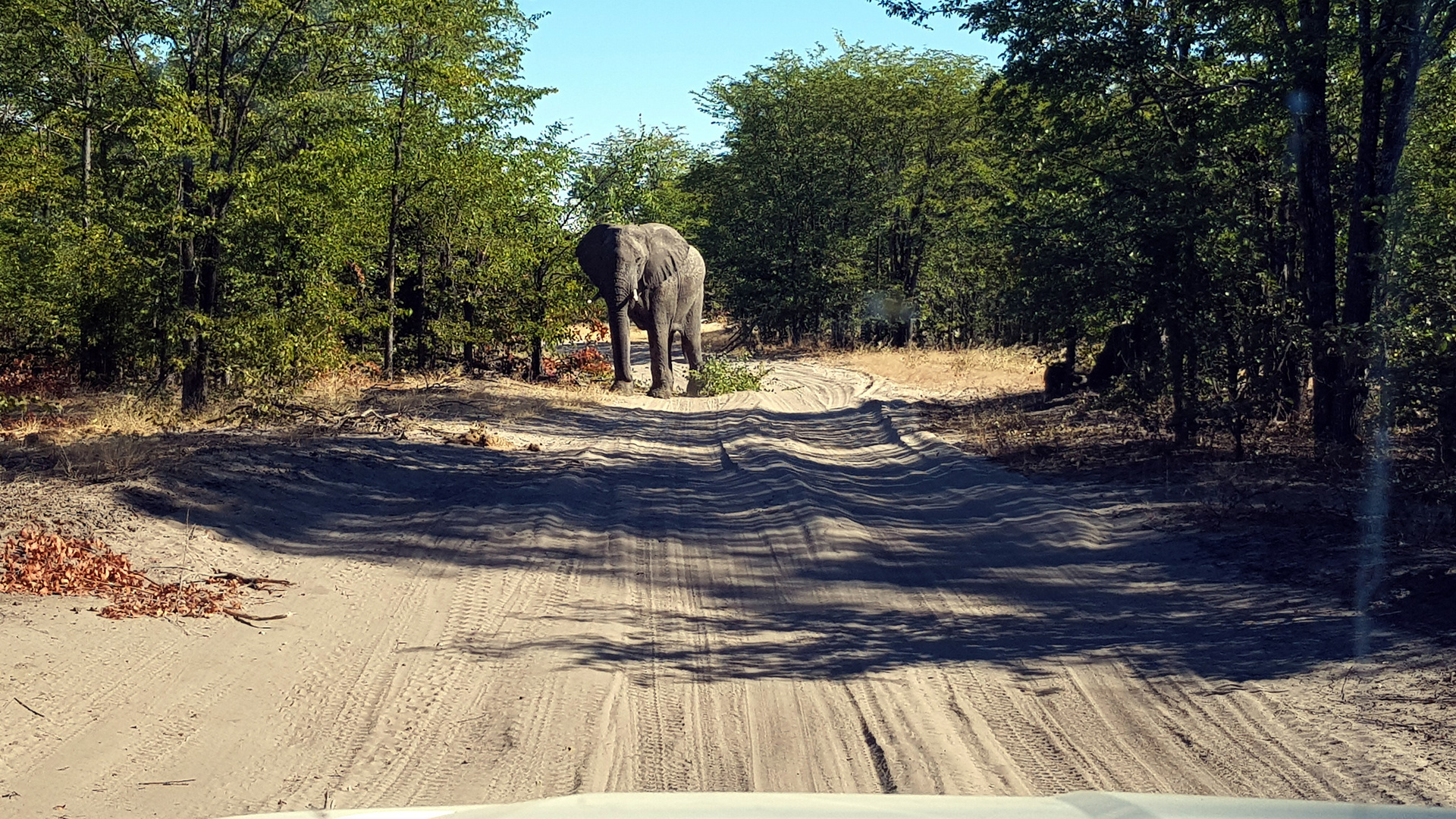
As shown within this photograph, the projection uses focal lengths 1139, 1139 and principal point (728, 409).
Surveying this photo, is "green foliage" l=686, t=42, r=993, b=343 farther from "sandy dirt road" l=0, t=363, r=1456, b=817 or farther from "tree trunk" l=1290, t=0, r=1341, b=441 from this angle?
"sandy dirt road" l=0, t=363, r=1456, b=817

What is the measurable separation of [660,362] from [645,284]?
74.2 inches

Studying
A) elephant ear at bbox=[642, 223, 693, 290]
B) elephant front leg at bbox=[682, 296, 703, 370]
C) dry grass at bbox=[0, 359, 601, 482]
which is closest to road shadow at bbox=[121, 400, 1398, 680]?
dry grass at bbox=[0, 359, 601, 482]

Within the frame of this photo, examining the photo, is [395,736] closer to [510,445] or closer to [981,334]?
→ [510,445]

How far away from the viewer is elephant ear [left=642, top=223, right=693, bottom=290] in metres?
26.0

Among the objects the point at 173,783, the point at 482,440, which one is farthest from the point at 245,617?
the point at 482,440

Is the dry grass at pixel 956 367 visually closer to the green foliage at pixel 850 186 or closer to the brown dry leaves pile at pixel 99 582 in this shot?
the green foliage at pixel 850 186

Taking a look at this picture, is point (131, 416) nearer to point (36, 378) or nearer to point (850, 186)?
point (36, 378)

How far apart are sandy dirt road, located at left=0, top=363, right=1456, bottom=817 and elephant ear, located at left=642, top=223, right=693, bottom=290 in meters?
14.4

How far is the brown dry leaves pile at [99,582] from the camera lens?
7.02 meters

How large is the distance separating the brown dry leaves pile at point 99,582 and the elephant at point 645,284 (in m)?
17.3

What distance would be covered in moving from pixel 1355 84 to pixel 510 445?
1210cm

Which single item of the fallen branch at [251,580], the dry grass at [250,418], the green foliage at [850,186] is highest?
the green foliage at [850,186]

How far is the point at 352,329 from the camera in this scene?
20.4 metres

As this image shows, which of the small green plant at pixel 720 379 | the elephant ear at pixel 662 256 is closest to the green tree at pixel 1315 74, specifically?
the elephant ear at pixel 662 256
